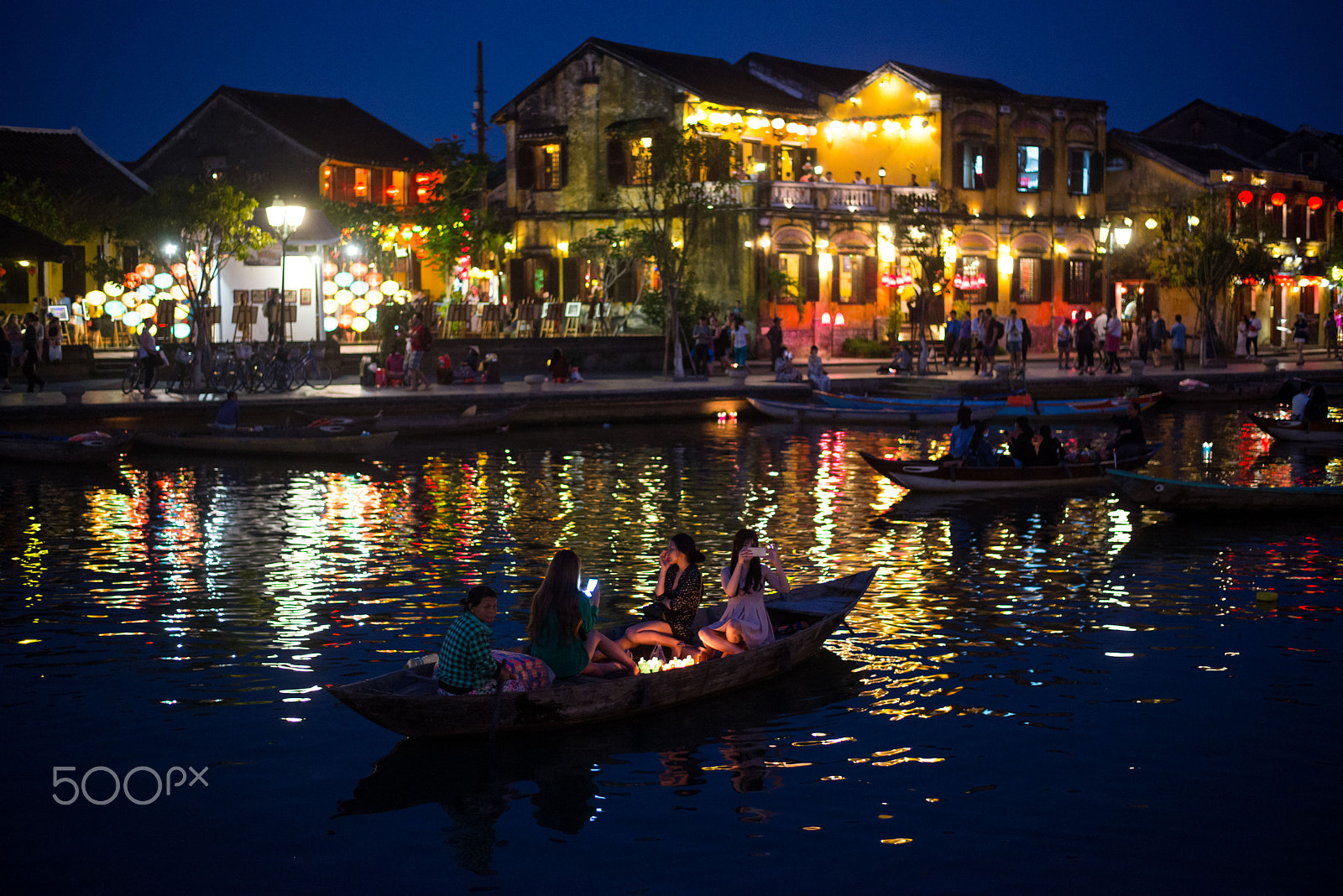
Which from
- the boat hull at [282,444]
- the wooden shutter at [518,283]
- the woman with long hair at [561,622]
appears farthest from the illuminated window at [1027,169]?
the woman with long hair at [561,622]

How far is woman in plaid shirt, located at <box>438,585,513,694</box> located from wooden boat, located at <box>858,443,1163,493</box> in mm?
11969

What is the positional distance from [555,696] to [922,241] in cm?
3374

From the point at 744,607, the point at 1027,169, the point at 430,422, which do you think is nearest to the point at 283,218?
the point at 430,422

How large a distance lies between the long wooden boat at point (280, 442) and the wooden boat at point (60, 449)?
1.54m

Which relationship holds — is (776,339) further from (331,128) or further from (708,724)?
(708,724)

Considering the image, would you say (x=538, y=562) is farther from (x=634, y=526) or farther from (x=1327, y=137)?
(x=1327, y=137)

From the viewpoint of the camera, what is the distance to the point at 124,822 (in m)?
8.95

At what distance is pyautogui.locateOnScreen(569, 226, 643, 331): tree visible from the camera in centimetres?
4547

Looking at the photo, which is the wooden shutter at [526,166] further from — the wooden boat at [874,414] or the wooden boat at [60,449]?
the wooden boat at [60,449]

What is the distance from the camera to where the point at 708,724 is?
10.9m

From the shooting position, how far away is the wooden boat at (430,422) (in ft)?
93.9

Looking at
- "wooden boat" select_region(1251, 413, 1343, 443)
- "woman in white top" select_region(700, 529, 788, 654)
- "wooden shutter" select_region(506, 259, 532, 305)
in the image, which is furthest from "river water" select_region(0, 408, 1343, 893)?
"wooden shutter" select_region(506, 259, 532, 305)

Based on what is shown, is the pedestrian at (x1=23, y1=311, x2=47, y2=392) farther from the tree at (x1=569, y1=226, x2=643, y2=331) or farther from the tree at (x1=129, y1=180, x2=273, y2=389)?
the tree at (x1=569, y1=226, x2=643, y2=331)

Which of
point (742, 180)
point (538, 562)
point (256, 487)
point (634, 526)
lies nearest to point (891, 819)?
point (538, 562)
